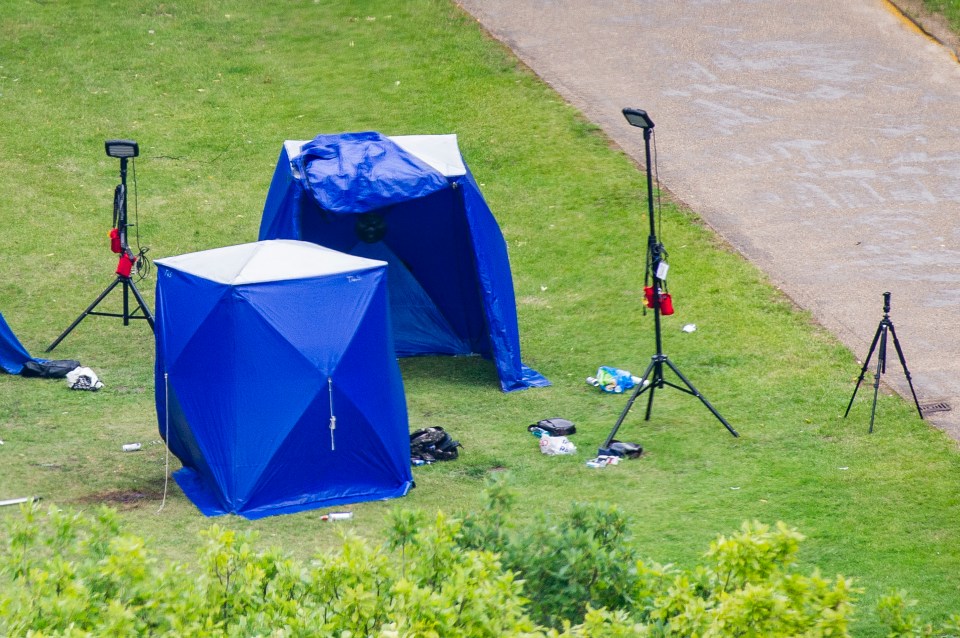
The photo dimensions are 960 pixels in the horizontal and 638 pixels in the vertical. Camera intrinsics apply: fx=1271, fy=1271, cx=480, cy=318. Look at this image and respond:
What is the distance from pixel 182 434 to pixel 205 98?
11.5m

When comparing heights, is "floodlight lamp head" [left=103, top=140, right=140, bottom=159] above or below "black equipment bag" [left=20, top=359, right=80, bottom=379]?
above

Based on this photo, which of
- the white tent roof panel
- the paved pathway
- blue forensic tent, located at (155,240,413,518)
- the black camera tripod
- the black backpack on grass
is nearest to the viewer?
blue forensic tent, located at (155,240,413,518)

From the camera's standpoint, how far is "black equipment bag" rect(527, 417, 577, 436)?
10.4 meters

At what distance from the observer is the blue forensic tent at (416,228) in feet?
36.9

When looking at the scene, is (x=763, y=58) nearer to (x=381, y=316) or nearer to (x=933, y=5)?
(x=933, y=5)

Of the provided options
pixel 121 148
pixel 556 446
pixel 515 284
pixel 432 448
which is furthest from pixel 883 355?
pixel 121 148

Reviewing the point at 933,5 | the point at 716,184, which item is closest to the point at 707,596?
the point at 716,184

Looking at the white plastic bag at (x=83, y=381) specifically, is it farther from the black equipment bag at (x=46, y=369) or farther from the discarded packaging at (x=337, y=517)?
the discarded packaging at (x=337, y=517)

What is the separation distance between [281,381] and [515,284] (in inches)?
236

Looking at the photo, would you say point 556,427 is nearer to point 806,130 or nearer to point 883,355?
point 883,355

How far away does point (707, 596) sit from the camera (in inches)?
188

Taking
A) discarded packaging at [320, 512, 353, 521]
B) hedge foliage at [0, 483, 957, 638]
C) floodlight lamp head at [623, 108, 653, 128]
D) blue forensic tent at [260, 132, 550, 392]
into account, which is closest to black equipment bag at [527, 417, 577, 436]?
blue forensic tent at [260, 132, 550, 392]

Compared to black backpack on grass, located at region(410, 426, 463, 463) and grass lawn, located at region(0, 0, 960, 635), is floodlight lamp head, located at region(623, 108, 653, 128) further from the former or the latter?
black backpack on grass, located at region(410, 426, 463, 463)

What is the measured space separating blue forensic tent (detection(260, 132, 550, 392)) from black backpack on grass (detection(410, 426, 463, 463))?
1818mm
